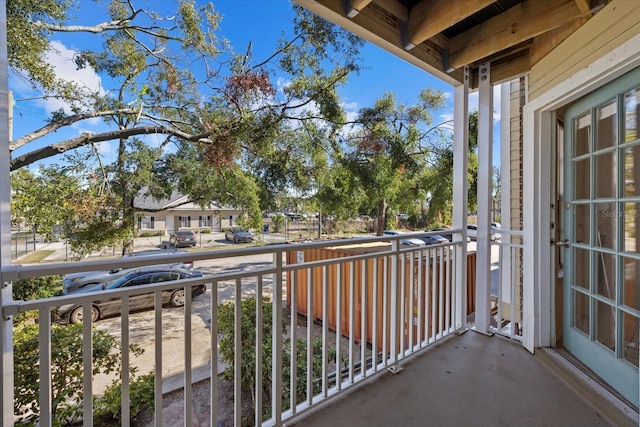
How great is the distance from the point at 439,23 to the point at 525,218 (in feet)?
5.16

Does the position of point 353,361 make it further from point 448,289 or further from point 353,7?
point 353,7

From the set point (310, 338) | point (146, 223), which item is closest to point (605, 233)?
point (310, 338)

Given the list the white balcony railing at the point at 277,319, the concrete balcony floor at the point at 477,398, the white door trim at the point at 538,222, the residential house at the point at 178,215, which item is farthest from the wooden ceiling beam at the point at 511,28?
the residential house at the point at 178,215

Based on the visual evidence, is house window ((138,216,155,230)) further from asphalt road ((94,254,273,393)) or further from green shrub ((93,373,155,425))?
green shrub ((93,373,155,425))

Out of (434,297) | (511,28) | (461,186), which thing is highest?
(511,28)

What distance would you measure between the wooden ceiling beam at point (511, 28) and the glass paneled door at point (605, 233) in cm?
52

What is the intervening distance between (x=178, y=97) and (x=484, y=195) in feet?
10.4

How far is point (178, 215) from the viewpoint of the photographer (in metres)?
2.90

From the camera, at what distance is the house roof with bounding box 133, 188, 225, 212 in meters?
2.70

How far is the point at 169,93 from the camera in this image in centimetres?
295

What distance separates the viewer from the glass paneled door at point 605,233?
1516 mm

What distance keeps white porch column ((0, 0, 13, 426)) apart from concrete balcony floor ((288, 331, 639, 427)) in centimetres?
118

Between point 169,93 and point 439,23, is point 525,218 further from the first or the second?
point 169,93

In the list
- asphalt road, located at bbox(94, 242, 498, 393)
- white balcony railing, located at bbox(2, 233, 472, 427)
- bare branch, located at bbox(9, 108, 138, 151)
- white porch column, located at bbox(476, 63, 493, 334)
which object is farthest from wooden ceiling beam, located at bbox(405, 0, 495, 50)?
bare branch, located at bbox(9, 108, 138, 151)
